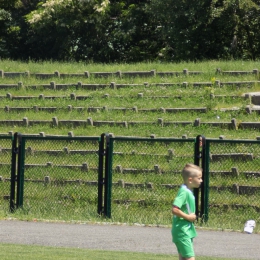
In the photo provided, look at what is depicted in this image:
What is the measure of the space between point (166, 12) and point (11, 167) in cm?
1793

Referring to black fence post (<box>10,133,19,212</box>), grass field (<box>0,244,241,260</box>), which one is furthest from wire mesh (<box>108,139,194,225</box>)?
grass field (<box>0,244,241,260</box>)

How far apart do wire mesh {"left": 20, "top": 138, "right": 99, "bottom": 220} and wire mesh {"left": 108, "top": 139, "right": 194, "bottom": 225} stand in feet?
1.57

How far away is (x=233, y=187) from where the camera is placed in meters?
13.0

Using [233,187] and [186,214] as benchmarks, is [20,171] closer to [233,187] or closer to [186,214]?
[233,187]

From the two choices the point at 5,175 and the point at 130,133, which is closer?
the point at 5,175

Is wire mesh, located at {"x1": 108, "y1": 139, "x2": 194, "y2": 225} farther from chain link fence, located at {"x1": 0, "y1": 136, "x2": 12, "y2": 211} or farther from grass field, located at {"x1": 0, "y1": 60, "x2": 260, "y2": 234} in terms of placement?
chain link fence, located at {"x1": 0, "y1": 136, "x2": 12, "y2": 211}

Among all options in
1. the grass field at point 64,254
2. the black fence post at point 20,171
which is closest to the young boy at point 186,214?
the grass field at point 64,254

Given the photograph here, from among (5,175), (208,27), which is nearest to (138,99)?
(5,175)

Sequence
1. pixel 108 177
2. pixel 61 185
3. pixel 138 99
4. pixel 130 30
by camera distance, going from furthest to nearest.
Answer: pixel 130 30 → pixel 138 99 → pixel 61 185 → pixel 108 177

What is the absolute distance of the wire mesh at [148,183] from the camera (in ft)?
42.3

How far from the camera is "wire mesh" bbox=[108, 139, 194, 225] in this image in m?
12.9

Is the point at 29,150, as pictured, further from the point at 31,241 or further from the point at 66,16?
the point at 66,16

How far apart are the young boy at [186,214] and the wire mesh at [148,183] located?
5.12 m

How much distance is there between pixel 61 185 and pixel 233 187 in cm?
324
